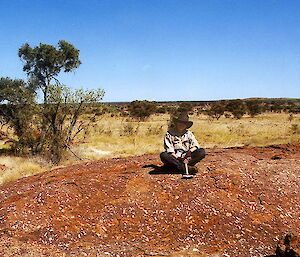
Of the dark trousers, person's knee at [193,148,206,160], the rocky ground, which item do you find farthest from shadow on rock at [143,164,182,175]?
person's knee at [193,148,206,160]

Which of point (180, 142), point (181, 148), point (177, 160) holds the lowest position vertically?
point (177, 160)

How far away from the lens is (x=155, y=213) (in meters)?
8.15

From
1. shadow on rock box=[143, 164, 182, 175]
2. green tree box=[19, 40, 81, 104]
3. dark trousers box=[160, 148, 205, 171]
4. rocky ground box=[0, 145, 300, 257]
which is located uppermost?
green tree box=[19, 40, 81, 104]

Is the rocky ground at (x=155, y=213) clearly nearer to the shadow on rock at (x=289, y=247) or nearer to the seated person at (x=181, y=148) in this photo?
the shadow on rock at (x=289, y=247)

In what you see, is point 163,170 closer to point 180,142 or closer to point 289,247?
point 180,142

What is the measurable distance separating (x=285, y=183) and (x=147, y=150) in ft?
34.3

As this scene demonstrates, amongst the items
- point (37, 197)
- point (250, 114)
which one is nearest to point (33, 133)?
point (37, 197)

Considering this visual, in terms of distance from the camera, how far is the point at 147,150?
19531mm

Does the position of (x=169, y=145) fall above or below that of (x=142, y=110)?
below

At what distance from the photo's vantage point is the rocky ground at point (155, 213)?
717cm

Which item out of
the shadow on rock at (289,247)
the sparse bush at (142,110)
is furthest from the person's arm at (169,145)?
the sparse bush at (142,110)

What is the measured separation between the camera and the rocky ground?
7.17 m

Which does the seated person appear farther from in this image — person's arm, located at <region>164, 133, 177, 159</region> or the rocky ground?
the rocky ground

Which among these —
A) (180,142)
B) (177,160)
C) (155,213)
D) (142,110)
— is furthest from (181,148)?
(142,110)
